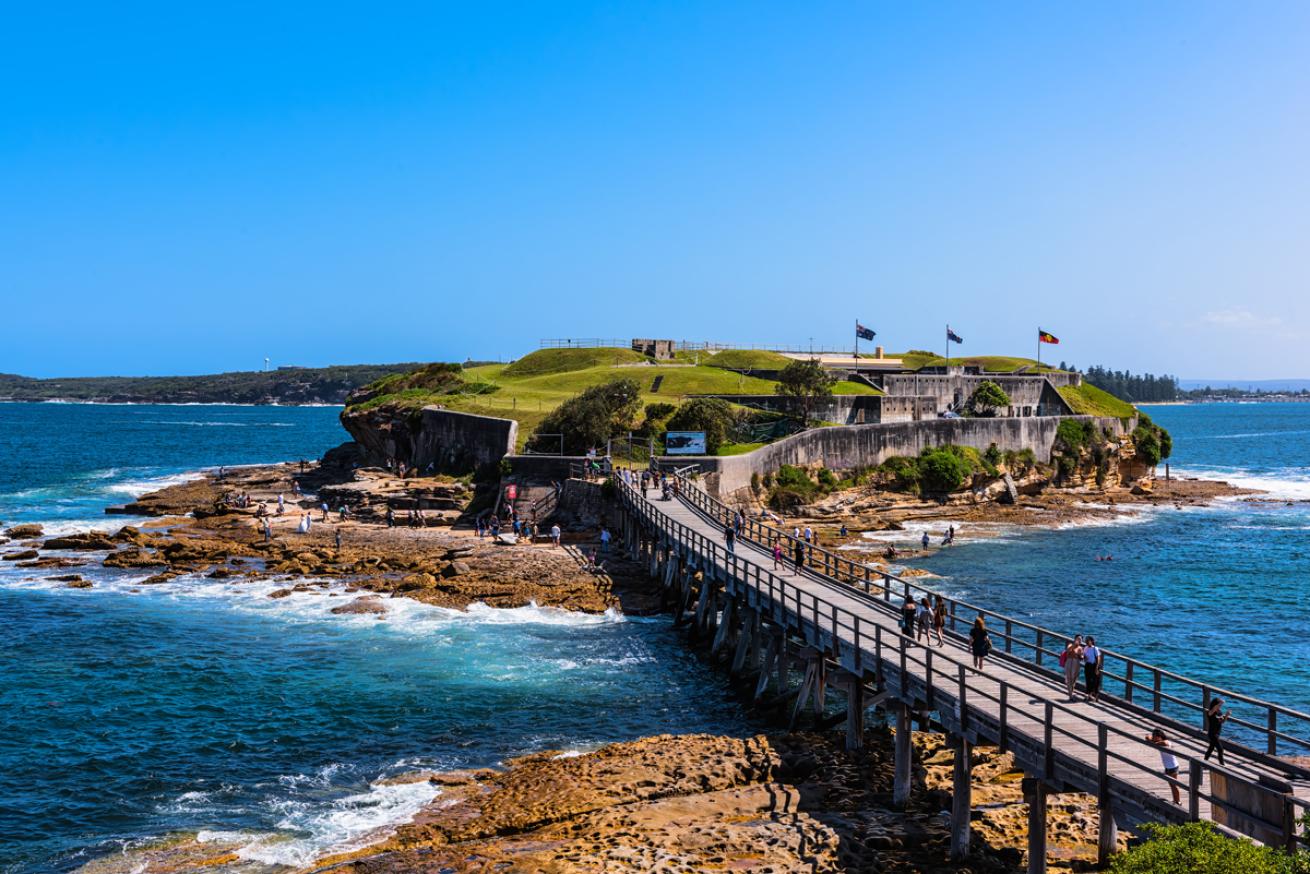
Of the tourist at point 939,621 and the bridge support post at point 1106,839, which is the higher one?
the tourist at point 939,621

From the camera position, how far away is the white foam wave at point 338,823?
65.6 ft

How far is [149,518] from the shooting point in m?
62.7

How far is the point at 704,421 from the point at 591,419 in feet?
20.4

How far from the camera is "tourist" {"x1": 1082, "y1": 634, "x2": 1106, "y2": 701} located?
1980cm

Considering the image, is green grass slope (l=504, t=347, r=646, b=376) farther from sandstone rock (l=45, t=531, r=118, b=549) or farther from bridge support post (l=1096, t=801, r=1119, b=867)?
bridge support post (l=1096, t=801, r=1119, b=867)

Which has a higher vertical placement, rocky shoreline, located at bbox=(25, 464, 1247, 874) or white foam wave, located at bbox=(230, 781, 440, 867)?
rocky shoreline, located at bbox=(25, 464, 1247, 874)

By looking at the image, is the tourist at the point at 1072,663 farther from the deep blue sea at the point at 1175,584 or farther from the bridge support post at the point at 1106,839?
the deep blue sea at the point at 1175,584

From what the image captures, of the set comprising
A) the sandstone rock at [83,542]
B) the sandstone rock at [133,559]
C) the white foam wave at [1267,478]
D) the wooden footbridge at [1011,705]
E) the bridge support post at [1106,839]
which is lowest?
the white foam wave at [1267,478]

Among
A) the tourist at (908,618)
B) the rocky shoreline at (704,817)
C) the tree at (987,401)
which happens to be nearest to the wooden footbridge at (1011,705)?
the tourist at (908,618)

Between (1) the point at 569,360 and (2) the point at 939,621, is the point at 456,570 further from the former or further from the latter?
(1) the point at 569,360

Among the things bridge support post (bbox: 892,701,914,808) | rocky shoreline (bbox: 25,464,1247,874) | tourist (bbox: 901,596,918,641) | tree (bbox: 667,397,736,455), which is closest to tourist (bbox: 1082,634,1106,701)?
rocky shoreline (bbox: 25,464,1247,874)

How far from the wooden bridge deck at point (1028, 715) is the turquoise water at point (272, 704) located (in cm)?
403

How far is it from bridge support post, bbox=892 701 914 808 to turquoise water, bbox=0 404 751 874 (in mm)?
5855

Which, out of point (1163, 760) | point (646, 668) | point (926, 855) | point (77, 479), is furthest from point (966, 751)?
point (77, 479)
